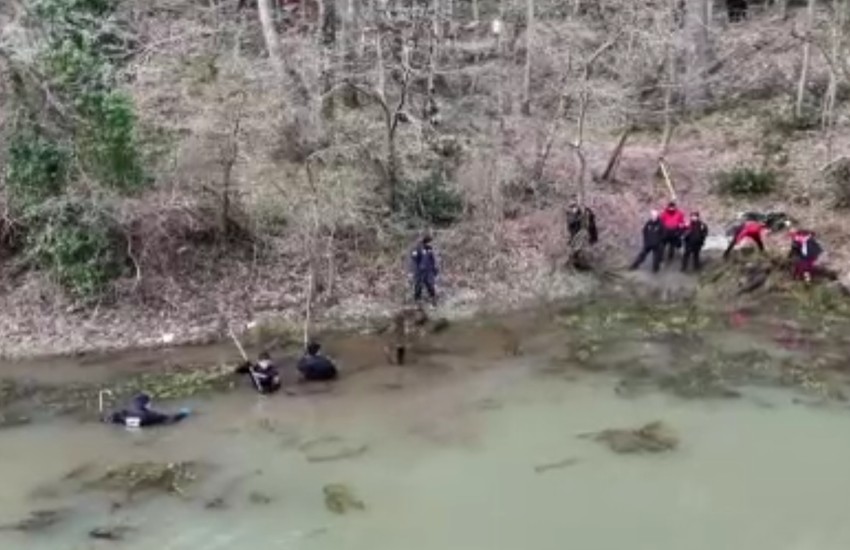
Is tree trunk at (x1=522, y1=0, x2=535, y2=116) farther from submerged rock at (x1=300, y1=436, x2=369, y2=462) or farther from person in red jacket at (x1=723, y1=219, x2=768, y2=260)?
submerged rock at (x1=300, y1=436, x2=369, y2=462)

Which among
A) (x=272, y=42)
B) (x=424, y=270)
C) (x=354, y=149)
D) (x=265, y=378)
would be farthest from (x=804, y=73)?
(x=265, y=378)

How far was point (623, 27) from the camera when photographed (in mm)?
27281

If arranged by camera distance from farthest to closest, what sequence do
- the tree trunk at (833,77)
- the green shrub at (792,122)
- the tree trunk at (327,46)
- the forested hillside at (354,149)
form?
the green shrub at (792,122), the tree trunk at (833,77), the tree trunk at (327,46), the forested hillside at (354,149)

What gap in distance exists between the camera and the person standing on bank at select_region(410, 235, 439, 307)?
2300cm

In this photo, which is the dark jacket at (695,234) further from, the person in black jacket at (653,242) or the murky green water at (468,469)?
the murky green water at (468,469)

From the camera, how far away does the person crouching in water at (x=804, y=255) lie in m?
23.5

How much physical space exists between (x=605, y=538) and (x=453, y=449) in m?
3.22

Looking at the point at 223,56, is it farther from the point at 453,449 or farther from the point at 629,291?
the point at 453,449

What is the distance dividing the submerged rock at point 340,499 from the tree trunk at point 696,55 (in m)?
18.4

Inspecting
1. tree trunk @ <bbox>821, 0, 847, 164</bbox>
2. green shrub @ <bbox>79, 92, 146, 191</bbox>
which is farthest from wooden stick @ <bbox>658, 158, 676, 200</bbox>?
green shrub @ <bbox>79, 92, 146, 191</bbox>

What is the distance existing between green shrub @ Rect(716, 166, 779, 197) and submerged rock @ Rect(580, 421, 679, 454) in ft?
34.7

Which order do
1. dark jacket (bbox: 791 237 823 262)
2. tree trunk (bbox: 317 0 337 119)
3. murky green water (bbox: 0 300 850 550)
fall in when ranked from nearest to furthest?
1. murky green water (bbox: 0 300 850 550)
2. dark jacket (bbox: 791 237 823 262)
3. tree trunk (bbox: 317 0 337 119)

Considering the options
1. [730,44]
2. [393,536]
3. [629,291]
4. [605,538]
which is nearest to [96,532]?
[393,536]

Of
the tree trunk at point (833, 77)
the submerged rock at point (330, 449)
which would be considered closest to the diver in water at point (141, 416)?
the submerged rock at point (330, 449)
